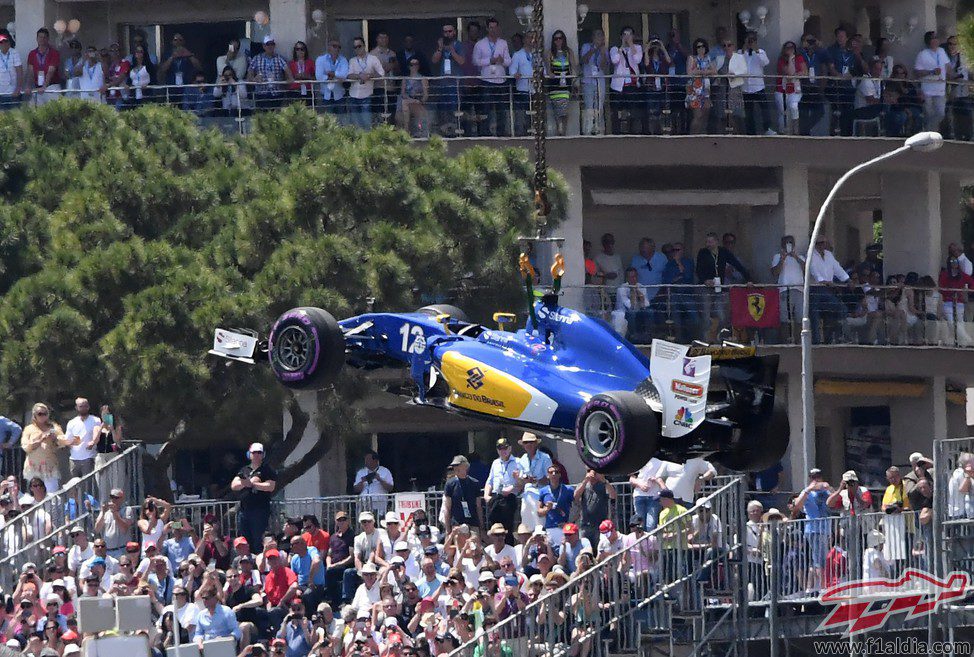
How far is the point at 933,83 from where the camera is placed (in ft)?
132

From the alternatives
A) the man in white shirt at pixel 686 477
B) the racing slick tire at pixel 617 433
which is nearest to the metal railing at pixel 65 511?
the man in white shirt at pixel 686 477

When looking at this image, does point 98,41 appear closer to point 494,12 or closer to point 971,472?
point 494,12

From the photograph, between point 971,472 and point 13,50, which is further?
point 13,50

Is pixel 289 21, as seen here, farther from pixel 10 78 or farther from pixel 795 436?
pixel 795 436

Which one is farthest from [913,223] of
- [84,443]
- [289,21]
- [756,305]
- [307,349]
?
[307,349]

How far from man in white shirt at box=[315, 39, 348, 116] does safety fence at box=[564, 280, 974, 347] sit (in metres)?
4.94

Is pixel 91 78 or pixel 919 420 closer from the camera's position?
pixel 91 78

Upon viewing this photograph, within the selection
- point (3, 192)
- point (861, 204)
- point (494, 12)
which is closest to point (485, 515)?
point (3, 192)

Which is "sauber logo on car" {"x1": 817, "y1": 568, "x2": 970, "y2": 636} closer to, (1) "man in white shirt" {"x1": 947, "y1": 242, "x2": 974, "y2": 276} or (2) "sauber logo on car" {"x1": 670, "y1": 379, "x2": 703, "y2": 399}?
(2) "sauber logo on car" {"x1": 670, "y1": 379, "x2": 703, "y2": 399}

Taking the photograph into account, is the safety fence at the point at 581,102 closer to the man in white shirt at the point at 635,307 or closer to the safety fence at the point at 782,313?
the safety fence at the point at 782,313

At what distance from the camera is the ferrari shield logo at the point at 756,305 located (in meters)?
37.8

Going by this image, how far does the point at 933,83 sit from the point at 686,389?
20774mm

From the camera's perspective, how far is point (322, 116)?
3322cm

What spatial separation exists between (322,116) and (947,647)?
13.3m
